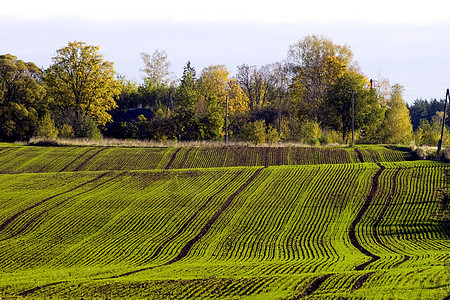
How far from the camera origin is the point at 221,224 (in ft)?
142

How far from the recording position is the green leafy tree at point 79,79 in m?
83.1

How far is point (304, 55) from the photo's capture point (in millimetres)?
93188

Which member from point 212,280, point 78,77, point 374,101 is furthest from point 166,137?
point 212,280

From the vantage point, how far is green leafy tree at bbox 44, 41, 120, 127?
83125 millimetres

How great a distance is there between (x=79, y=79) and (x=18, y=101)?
8.51 meters

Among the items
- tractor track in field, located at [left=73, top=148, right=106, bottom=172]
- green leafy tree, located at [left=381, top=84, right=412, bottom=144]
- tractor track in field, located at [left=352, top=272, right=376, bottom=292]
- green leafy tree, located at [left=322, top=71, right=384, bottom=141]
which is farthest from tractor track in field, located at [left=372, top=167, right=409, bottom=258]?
green leafy tree, located at [left=381, top=84, right=412, bottom=144]

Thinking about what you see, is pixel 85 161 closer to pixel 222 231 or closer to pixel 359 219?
pixel 222 231

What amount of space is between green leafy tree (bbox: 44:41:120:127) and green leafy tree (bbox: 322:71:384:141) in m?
30.8

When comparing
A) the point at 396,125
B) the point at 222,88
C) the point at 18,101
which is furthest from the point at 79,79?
the point at 396,125

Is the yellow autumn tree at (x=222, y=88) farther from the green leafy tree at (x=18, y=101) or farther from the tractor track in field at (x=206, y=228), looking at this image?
the tractor track in field at (x=206, y=228)

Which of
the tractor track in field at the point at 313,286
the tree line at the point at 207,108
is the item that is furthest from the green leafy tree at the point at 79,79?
the tractor track in field at the point at 313,286

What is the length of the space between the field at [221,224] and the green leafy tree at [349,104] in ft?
40.5

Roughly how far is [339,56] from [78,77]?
38.3 metres

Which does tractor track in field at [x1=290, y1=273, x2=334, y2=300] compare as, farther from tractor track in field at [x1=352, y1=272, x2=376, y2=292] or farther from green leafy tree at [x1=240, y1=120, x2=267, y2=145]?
green leafy tree at [x1=240, y1=120, x2=267, y2=145]
